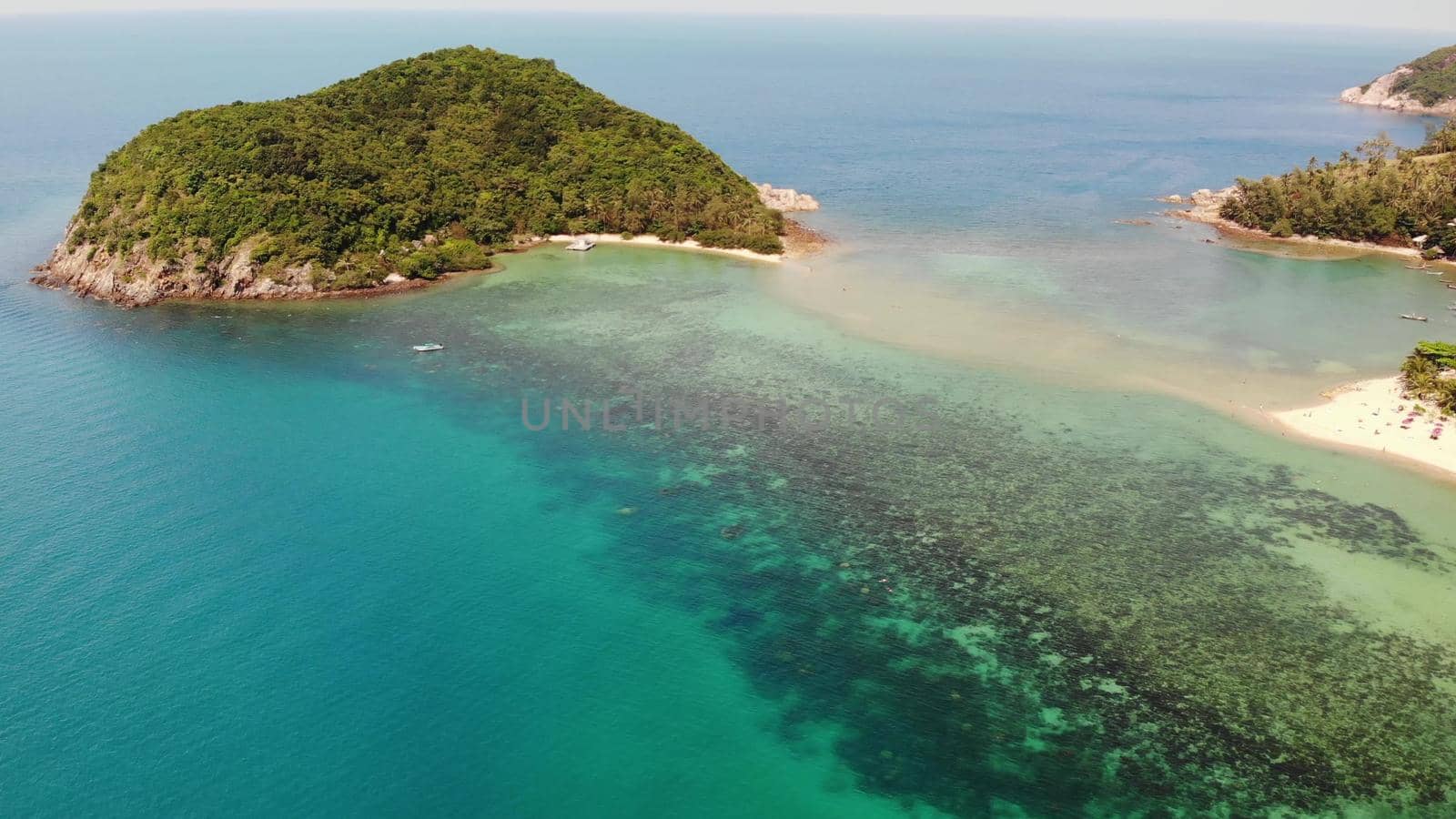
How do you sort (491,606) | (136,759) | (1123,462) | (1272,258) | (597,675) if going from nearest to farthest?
(136,759) < (597,675) < (491,606) < (1123,462) < (1272,258)

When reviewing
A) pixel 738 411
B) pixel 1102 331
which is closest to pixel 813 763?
pixel 738 411

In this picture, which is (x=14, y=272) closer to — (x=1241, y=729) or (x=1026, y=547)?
(x=1026, y=547)

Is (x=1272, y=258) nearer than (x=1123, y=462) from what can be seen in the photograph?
No

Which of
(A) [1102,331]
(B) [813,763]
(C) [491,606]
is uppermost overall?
(A) [1102,331]

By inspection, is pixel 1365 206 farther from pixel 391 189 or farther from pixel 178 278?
pixel 178 278

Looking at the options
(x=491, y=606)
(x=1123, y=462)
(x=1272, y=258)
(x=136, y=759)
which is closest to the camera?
(x=136, y=759)

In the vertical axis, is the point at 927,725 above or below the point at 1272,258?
below
